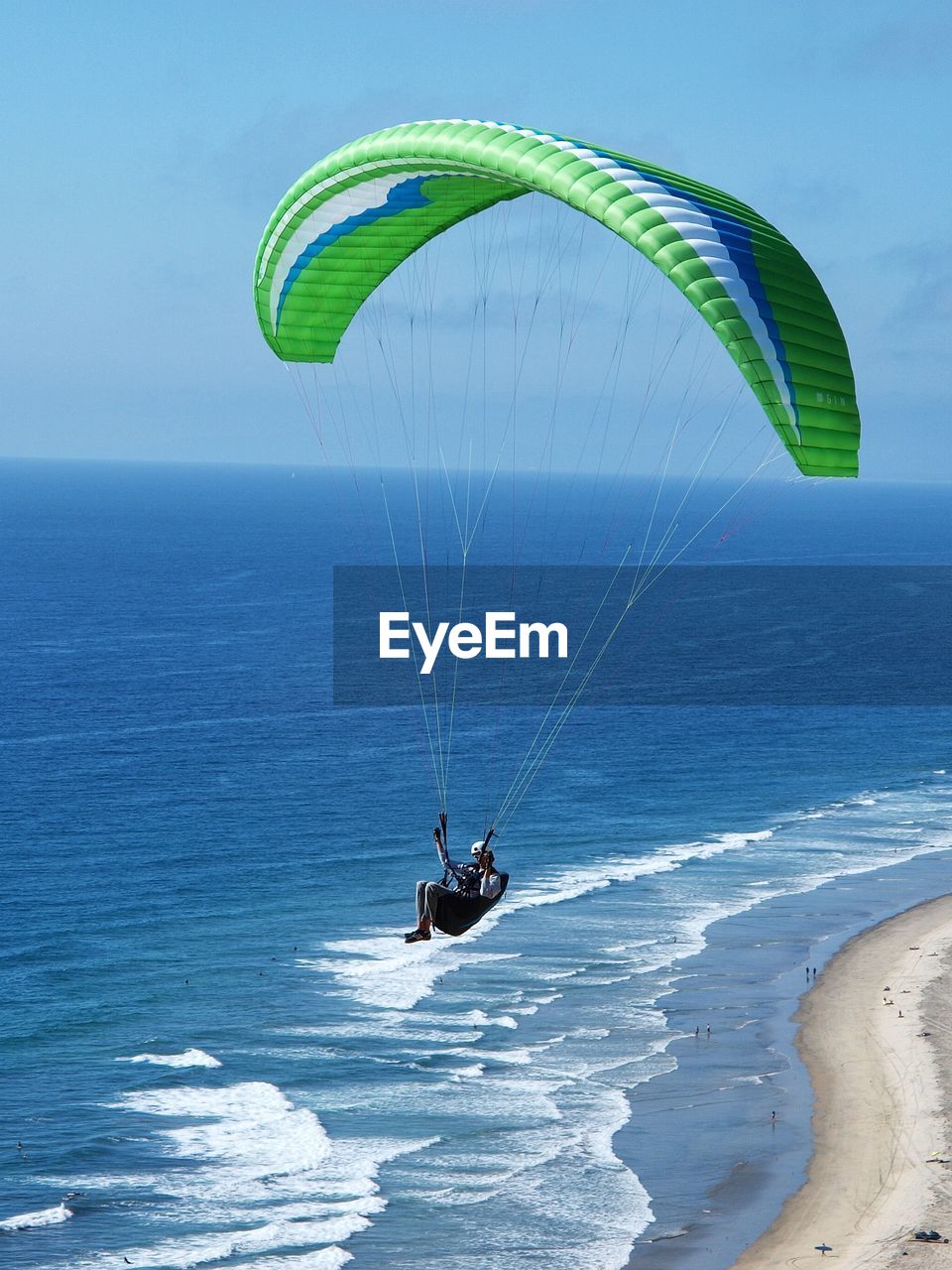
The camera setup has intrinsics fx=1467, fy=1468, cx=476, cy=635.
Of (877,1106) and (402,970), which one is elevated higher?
(402,970)

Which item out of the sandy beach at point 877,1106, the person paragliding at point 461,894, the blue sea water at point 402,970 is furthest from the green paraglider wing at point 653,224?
the blue sea water at point 402,970

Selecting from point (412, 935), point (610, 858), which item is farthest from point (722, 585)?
point (412, 935)

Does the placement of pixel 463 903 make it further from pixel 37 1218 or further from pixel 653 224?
pixel 37 1218

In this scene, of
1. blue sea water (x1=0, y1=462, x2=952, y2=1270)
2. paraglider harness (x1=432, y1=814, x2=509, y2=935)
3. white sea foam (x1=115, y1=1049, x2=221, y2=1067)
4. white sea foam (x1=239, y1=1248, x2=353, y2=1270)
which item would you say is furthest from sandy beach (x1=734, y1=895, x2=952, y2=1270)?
white sea foam (x1=115, y1=1049, x2=221, y2=1067)

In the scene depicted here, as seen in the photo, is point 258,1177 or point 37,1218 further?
point 258,1177

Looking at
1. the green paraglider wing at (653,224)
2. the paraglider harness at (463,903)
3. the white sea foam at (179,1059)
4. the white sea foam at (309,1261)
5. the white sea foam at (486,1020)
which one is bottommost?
the white sea foam at (309,1261)

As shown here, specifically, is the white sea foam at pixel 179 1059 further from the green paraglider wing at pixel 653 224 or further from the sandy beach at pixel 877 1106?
the green paraglider wing at pixel 653 224

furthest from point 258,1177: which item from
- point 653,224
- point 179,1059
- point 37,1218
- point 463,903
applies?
point 653,224

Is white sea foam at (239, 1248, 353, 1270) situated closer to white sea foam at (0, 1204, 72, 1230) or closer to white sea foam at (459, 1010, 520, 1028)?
white sea foam at (0, 1204, 72, 1230)
